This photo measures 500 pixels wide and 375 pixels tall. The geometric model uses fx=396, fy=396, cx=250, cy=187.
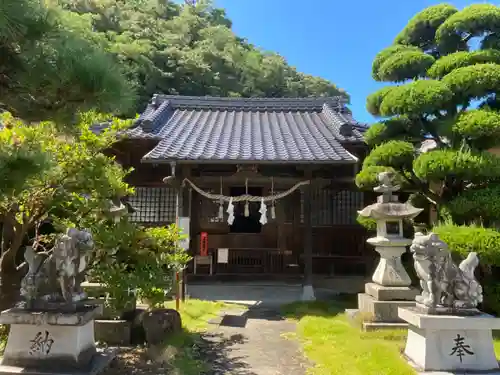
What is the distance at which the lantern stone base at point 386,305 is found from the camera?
7.16 m

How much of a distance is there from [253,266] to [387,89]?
6.71 meters

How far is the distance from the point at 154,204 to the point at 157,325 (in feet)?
20.7

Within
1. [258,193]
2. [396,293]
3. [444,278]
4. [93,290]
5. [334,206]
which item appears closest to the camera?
[444,278]

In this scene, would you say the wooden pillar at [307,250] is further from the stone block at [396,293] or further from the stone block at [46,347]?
the stone block at [46,347]

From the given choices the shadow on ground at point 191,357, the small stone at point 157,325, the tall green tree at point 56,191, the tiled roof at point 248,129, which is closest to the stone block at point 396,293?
the shadow on ground at point 191,357

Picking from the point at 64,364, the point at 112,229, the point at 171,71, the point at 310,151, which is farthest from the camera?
the point at 171,71

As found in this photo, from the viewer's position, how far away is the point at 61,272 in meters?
4.93

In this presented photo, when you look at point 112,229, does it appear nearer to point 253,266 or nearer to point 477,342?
point 477,342

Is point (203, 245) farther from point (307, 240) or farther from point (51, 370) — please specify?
point (51, 370)

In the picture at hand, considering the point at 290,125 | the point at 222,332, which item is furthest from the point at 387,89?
the point at 222,332

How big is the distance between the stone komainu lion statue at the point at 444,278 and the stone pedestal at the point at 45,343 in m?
4.36

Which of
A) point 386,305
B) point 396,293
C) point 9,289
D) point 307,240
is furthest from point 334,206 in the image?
point 9,289

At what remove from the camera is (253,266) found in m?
12.7

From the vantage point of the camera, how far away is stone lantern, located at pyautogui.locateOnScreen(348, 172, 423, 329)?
7.26 m
